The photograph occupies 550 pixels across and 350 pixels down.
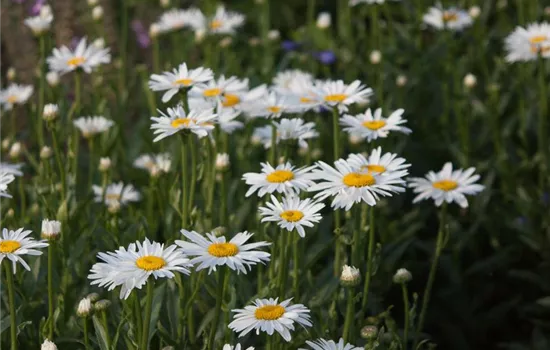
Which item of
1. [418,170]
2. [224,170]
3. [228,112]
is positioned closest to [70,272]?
[224,170]

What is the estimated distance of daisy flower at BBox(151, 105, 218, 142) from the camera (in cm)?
206

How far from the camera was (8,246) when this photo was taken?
6.03 feet

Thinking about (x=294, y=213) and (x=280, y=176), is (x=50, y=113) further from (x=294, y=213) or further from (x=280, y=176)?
(x=294, y=213)

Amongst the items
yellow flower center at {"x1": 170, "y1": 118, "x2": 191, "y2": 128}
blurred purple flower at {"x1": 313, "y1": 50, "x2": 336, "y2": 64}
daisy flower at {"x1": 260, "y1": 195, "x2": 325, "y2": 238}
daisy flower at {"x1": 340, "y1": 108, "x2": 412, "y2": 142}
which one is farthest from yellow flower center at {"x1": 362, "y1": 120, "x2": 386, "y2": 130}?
blurred purple flower at {"x1": 313, "y1": 50, "x2": 336, "y2": 64}

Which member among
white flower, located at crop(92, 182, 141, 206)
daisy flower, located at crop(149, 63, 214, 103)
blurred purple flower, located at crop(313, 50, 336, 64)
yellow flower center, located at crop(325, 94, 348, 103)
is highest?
daisy flower, located at crop(149, 63, 214, 103)

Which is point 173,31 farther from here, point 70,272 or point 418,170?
point 70,272

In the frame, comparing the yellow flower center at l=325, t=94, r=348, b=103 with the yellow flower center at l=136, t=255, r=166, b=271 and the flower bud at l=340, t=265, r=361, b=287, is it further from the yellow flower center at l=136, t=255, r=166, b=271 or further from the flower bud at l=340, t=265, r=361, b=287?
the yellow flower center at l=136, t=255, r=166, b=271

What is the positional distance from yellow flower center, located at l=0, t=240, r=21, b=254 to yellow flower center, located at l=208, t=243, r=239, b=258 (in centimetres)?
39

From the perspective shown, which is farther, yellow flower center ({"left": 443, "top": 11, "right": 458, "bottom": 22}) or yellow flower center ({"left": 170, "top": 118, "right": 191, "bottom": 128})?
yellow flower center ({"left": 443, "top": 11, "right": 458, "bottom": 22})

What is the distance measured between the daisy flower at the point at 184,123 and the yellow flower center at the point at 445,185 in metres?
0.65

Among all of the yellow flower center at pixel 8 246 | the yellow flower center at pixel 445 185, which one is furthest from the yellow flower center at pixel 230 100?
the yellow flower center at pixel 8 246

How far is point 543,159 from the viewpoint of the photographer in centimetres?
326

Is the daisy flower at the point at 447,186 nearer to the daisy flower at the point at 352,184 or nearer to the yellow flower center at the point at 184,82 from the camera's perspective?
the daisy flower at the point at 352,184

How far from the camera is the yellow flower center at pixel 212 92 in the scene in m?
2.54
